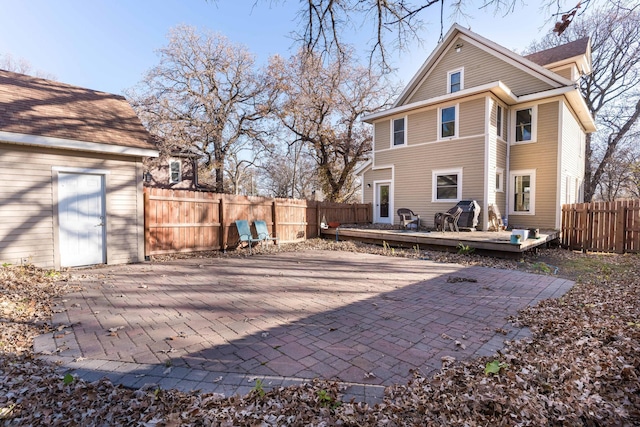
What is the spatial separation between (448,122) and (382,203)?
4779 millimetres

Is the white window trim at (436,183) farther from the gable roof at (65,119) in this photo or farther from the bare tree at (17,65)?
the bare tree at (17,65)

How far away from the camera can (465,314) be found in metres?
3.95

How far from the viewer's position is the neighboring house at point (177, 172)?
18.7 metres

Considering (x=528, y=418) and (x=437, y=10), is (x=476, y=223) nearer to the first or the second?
(x=437, y=10)

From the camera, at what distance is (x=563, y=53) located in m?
13.4

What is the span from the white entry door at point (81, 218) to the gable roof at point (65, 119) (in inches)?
31.6

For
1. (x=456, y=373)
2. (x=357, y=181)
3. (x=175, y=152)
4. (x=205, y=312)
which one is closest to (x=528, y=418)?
(x=456, y=373)

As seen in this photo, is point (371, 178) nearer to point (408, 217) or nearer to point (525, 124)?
point (408, 217)

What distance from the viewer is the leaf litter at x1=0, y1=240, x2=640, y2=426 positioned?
1.92 meters

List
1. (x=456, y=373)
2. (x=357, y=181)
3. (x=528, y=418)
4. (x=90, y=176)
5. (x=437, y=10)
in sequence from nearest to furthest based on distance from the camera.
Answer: (x=528, y=418)
(x=456, y=373)
(x=437, y=10)
(x=90, y=176)
(x=357, y=181)

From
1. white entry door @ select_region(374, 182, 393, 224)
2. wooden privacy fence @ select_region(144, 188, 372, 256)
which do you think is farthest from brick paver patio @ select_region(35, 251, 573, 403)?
white entry door @ select_region(374, 182, 393, 224)

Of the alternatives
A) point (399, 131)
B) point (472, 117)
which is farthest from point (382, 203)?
point (472, 117)

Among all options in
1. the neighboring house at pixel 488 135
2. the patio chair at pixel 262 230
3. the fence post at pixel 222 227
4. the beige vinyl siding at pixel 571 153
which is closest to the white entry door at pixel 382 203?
the neighboring house at pixel 488 135

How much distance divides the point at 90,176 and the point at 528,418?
848 centimetres
